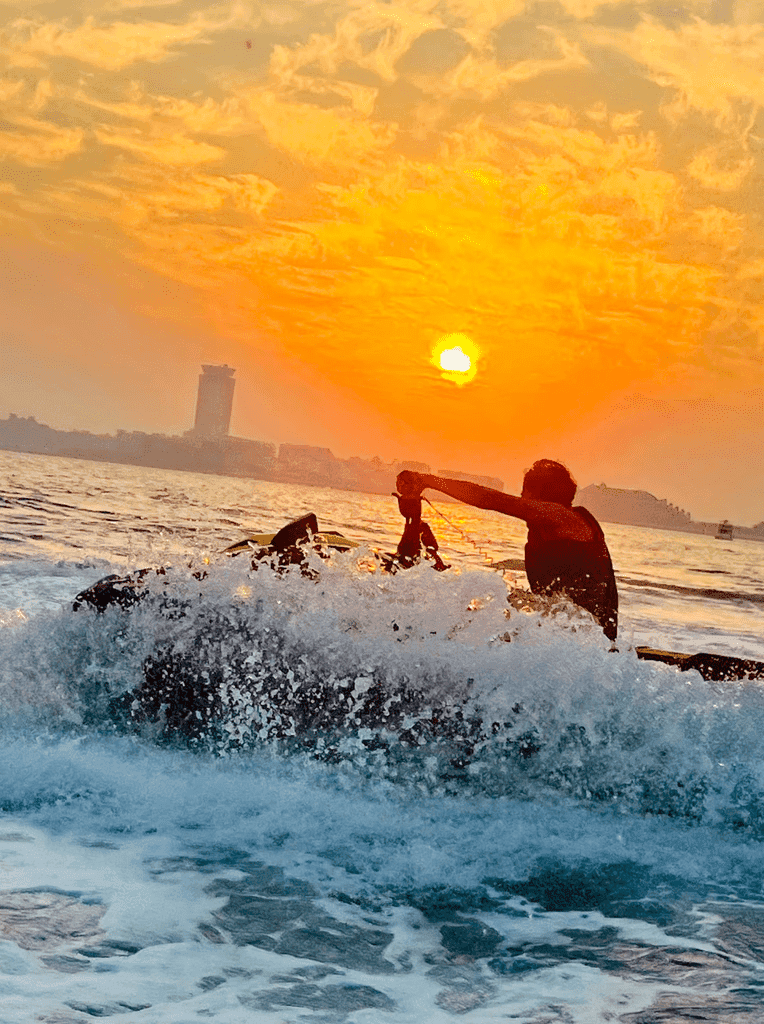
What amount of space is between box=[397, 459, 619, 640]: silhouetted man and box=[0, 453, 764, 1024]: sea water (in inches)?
10.8

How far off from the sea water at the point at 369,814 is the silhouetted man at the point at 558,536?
10.8 inches

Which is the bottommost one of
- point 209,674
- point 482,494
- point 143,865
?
point 143,865

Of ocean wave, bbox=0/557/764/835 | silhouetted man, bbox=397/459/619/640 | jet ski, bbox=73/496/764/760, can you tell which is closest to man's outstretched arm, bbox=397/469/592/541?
silhouetted man, bbox=397/459/619/640

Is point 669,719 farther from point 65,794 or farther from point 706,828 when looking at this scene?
point 65,794

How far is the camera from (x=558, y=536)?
708cm

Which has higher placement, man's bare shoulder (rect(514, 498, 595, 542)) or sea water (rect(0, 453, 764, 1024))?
man's bare shoulder (rect(514, 498, 595, 542))

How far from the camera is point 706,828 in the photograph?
5.79 m

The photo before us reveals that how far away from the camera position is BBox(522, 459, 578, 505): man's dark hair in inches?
281

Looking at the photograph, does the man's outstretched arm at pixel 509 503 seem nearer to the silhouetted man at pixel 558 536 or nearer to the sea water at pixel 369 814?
the silhouetted man at pixel 558 536

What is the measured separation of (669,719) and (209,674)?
3.29m

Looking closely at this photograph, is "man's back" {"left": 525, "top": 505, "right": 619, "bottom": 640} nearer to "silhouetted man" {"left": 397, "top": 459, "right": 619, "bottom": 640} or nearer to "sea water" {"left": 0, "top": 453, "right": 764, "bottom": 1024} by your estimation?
"silhouetted man" {"left": 397, "top": 459, "right": 619, "bottom": 640}

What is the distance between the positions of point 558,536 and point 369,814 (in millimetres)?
2654

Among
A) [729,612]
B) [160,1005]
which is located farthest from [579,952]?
[729,612]

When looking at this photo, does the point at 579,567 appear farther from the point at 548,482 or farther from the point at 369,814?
the point at 369,814
